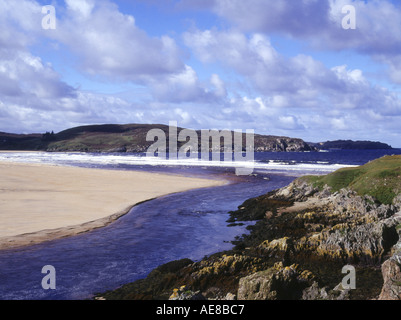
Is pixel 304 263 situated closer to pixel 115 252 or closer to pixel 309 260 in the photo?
pixel 309 260

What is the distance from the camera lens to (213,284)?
10570mm

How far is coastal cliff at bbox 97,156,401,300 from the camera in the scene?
30.4ft

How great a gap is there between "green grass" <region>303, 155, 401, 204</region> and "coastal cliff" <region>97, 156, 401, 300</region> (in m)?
0.06

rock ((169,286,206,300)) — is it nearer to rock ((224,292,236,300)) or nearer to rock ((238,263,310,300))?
rock ((224,292,236,300))

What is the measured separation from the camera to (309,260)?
12.8 metres

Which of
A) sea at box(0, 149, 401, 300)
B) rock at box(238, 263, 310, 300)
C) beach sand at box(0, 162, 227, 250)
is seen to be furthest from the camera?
beach sand at box(0, 162, 227, 250)

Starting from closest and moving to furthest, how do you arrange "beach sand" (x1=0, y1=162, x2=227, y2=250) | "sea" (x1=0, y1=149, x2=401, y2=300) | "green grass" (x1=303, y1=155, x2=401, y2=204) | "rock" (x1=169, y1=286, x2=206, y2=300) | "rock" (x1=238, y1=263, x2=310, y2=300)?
1. "rock" (x1=169, y1=286, x2=206, y2=300)
2. "rock" (x1=238, y1=263, x2=310, y2=300)
3. "sea" (x1=0, y1=149, x2=401, y2=300)
4. "beach sand" (x1=0, y1=162, x2=227, y2=250)
5. "green grass" (x1=303, y1=155, x2=401, y2=204)

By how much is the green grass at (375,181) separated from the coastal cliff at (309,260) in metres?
0.06

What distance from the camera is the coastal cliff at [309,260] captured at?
9.26 m

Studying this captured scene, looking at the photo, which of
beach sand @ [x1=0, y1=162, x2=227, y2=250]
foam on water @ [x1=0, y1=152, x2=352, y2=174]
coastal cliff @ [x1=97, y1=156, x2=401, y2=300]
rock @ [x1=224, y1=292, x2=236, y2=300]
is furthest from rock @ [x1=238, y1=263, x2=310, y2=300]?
foam on water @ [x1=0, y1=152, x2=352, y2=174]

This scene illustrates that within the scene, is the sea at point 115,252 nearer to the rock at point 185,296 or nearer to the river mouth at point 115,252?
the river mouth at point 115,252

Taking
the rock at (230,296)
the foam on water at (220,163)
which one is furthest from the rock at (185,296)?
the foam on water at (220,163)
